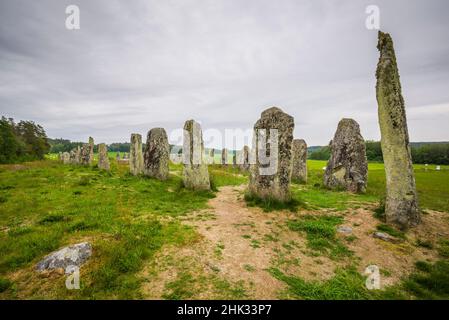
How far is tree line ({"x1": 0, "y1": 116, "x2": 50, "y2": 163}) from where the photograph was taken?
43125 mm

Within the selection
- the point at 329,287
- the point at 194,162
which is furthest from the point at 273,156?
the point at 329,287

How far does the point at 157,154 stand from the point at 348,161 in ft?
45.0

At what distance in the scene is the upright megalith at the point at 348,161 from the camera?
48.7 ft

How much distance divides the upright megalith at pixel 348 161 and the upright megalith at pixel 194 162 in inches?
346

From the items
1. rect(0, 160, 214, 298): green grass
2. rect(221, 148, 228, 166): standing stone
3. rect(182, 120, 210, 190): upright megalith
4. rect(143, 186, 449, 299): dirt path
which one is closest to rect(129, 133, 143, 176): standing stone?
rect(0, 160, 214, 298): green grass

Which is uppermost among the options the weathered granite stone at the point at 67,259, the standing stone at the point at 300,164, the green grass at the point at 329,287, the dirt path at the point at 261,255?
the standing stone at the point at 300,164

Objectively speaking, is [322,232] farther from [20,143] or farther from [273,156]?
[20,143]

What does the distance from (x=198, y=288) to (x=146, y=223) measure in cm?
384

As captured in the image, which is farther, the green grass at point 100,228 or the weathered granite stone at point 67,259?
the weathered granite stone at point 67,259

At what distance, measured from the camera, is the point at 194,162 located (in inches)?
540

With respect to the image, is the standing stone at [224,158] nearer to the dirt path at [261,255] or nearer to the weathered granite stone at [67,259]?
the dirt path at [261,255]

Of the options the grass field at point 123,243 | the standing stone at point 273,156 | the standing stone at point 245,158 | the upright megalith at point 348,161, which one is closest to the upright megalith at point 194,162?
the grass field at point 123,243

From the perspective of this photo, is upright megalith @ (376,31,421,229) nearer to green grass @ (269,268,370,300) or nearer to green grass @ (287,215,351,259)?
green grass @ (287,215,351,259)
